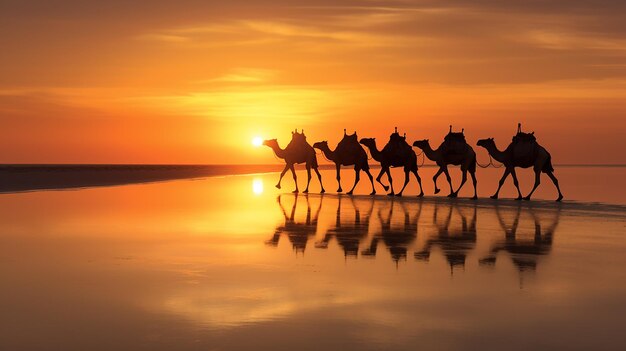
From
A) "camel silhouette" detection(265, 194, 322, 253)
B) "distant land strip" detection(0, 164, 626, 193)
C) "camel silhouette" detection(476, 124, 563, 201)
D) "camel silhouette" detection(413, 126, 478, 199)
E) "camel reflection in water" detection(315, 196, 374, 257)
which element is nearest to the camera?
"camel reflection in water" detection(315, 196, 374, 257)

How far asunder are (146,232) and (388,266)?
19.2 ft

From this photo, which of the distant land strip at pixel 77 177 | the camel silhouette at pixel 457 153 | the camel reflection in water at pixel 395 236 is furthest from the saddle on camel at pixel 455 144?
the distant land strip at pixel 77 177

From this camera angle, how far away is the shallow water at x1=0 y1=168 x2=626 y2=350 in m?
6.47

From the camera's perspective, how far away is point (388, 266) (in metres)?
10.5

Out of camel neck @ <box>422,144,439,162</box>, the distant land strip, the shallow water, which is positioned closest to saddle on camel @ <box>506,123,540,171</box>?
camel neck @ <box>422,144,439,162</box>

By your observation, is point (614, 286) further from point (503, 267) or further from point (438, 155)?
point (438, 155)

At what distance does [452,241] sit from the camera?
44.9ft

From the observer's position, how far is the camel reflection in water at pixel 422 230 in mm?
12070

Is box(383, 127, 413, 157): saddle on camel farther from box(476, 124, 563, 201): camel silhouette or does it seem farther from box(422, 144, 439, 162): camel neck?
box(476, 124, 563, 201): camel silhouette

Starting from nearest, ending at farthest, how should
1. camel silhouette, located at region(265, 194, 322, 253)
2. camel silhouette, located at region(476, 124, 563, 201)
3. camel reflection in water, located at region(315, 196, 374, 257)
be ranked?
camel reflection in water, located at region(315, 196, 374, 257)
camel silhouette, located at region(265, 194, 322, 253)
camel silhouette, located at region(476, 124, 563, 201)

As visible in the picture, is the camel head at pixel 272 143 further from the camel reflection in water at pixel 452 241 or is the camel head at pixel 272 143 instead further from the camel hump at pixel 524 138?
the camel reflection in water at pixel 452 241

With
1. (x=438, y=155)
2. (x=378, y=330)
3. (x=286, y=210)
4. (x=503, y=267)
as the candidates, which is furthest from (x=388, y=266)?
(x=438, y=155)

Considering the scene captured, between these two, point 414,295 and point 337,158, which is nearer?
point 414,295

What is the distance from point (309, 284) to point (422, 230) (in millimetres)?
7082
